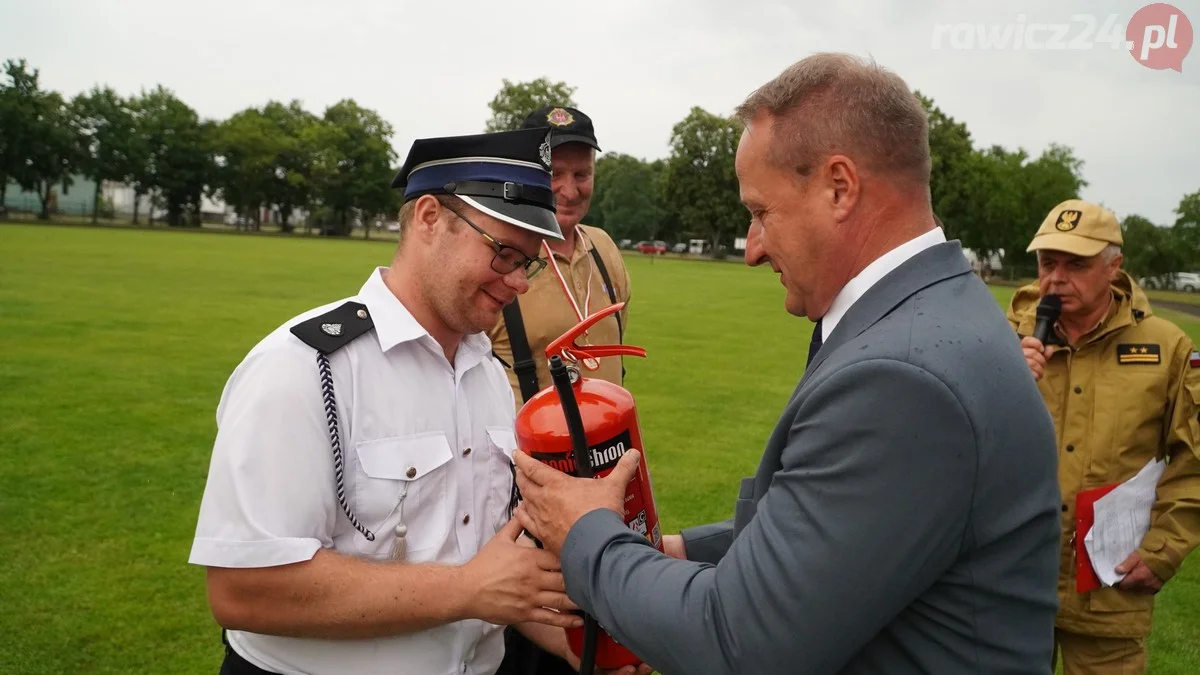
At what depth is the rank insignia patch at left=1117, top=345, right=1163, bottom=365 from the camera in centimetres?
421

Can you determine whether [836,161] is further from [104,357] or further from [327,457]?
[104,357]

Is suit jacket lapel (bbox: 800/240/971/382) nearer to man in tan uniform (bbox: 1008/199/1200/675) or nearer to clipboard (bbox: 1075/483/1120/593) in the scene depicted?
man in tan uniform (bbox: 1008/199/1200/675)

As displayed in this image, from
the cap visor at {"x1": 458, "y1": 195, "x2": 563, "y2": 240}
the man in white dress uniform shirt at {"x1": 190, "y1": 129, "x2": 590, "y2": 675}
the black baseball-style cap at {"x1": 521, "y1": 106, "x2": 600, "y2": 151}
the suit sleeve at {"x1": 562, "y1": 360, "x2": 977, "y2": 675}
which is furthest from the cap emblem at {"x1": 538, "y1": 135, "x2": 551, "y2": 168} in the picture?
the black baseball-style cap at {"x1": 521, "y1": 106, "x2": 600, "y2": 151}

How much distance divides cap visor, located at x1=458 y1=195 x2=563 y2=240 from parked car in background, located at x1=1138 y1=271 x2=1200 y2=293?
313 feet

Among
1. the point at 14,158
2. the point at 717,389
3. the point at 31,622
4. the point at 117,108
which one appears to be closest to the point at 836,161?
the point at 31,622

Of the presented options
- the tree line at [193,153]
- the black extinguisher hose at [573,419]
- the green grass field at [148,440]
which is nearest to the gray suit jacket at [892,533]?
the black extinguisher hose at [573,419]

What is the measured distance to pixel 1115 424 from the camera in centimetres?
420

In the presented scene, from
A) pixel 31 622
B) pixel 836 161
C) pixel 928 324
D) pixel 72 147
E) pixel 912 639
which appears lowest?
pixel 31 622

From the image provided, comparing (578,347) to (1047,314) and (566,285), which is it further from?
(1047,314)

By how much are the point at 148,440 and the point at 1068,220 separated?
9446 mm

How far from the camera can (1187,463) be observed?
164 inches

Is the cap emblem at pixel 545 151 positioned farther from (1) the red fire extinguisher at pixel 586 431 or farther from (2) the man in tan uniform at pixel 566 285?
(2) the man in tan uniform at pixel 566 285

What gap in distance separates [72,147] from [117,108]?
7447mm

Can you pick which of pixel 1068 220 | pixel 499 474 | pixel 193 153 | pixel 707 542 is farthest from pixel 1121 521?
pixel 193 153
